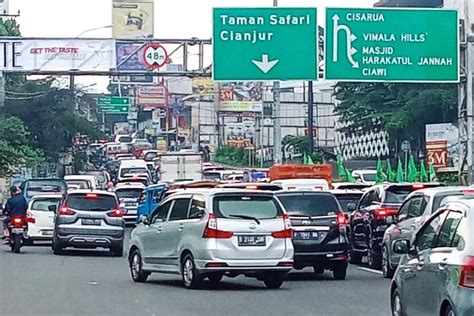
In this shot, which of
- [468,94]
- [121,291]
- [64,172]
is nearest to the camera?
[121,291]

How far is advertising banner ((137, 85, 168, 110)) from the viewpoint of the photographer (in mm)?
117812

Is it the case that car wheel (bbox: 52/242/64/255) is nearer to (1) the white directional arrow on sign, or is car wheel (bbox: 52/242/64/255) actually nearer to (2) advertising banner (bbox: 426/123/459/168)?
(1) the white directional arrow on sign

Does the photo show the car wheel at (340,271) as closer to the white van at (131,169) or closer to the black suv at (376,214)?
the black suv at (376,214)

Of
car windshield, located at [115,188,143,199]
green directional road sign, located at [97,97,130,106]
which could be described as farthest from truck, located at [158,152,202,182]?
green directional road sign, located at [97,97,130,106]

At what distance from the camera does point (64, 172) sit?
252ft

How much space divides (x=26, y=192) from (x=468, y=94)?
16252 mm

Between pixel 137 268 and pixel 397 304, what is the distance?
8.93 metres

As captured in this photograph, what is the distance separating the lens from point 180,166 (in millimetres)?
53531

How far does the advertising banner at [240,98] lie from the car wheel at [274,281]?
7726 cm

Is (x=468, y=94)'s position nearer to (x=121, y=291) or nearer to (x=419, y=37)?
(x=419, y=37)

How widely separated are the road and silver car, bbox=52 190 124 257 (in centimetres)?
374

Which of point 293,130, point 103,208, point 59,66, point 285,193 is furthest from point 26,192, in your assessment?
point 293,130

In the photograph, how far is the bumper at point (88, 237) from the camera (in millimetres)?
28484

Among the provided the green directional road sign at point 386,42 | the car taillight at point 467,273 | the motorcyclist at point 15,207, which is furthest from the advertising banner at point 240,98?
the car taillight at point 467,273
